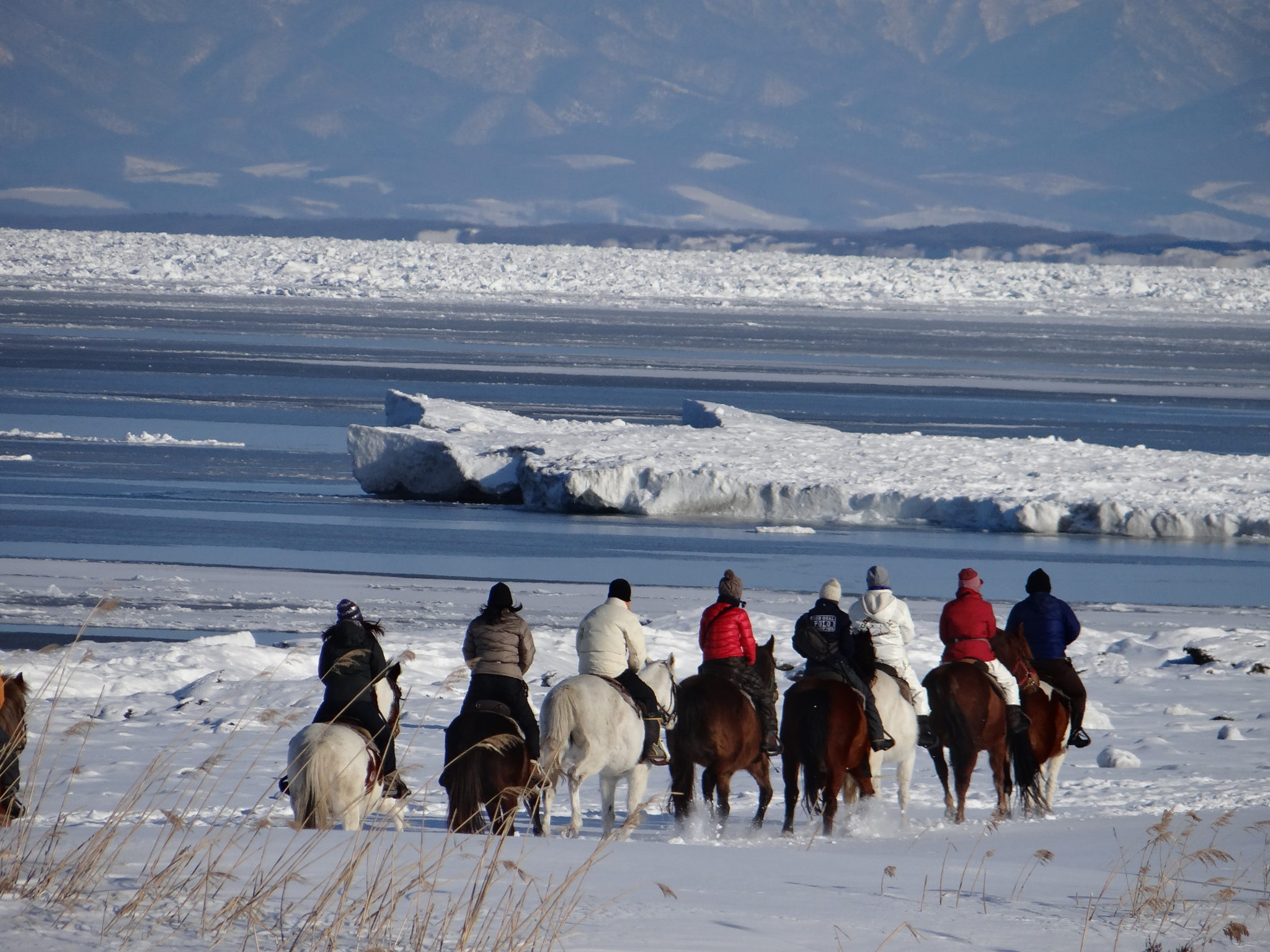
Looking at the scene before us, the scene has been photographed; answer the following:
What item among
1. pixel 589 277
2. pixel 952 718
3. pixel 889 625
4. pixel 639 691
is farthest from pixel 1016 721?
pixel 589 277

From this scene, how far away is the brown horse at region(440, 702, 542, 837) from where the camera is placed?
22.7 ft

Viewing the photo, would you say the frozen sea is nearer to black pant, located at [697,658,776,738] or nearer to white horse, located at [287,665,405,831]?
white horse, located at [287,665,405,831]

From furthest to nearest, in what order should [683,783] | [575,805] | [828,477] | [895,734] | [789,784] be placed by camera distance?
[828,477] → [895,734] → [683,783] → [789,784] → [575,805]

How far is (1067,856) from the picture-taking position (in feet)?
23.7

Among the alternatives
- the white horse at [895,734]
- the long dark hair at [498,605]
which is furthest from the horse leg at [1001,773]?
the long dark hair at [498,605]

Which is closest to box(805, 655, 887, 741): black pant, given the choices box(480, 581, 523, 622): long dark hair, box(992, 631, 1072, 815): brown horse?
box(992, 631, 1072, 815): brown horse

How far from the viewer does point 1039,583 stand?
29.2ft

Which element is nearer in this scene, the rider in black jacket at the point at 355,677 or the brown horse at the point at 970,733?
the rider in black jacket at the point at 355,677

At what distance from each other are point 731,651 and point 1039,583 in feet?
6.27

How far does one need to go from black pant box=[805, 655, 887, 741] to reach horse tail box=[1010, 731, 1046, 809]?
949 mm

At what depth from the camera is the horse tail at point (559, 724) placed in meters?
7.30

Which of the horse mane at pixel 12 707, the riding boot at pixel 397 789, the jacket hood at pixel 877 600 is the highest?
the jacket hood at pixel 877 600

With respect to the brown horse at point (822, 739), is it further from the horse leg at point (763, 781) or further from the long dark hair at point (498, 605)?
the long dark hair at point (498, 605)

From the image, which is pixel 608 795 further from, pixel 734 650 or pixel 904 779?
pixel 904 779
